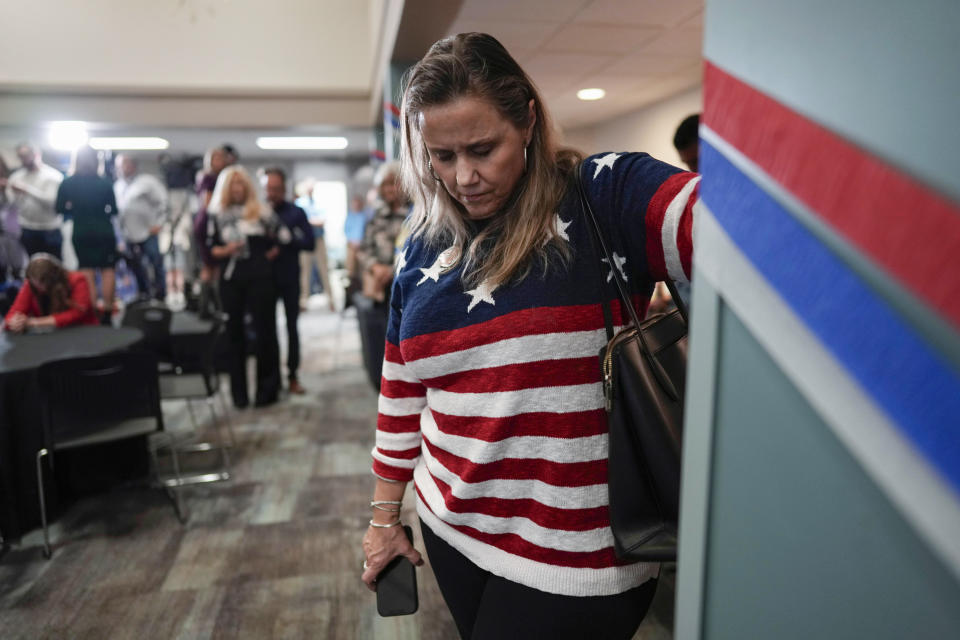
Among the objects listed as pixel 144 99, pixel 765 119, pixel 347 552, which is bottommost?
pixel 347 552

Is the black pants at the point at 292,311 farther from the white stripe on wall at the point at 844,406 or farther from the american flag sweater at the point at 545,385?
the white stripe on wall at the point at 844,406

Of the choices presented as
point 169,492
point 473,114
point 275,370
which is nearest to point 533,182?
point 473,114

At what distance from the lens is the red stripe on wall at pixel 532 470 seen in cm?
84

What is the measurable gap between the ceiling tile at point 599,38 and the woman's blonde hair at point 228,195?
2304mm

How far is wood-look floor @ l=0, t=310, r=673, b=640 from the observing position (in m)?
2.12

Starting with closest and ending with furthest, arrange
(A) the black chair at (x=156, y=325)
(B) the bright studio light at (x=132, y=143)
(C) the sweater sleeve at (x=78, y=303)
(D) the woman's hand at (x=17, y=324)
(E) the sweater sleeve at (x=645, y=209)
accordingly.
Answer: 1. (E) the sweater sleeve at (x=645, y=209)
2. (D) the woman's hand at (x=17, y=324)
3. (C) the sweater sleeve at (x=78, y=303)
4. (A) the black chair at (x=156, y=325)
5. (B) the bright studio light at (x=132, y=143)

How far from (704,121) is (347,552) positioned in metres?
2.49

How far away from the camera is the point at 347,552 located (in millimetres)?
2588

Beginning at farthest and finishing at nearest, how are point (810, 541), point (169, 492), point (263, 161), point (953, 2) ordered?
1. point (263, 161)
2. point (169, 492)
3. point (810, 541)
4. point (953, 2)

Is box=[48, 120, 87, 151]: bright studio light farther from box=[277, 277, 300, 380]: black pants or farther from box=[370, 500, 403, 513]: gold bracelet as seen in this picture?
box=[370, 500, 403, 513]: gold bracelet

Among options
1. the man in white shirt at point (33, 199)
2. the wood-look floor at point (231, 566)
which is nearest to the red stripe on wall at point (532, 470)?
the wood-look floor at point (231, 566)

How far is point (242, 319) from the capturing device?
14.1 feet

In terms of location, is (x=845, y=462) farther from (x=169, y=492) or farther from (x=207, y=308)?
(x=207, y=308)

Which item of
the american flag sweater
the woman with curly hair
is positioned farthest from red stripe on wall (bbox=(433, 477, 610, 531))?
the woman with curly hair
